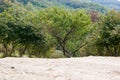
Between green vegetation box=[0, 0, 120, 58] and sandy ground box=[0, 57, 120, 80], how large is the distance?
21552mm

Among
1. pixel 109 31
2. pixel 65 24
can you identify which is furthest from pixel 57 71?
pixel 65 24

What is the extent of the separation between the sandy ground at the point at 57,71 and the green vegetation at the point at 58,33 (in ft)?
70.7

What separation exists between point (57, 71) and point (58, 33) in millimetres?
31877

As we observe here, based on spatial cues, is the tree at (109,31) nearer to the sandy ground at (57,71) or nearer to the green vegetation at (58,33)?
the green vegetation at (58,33)

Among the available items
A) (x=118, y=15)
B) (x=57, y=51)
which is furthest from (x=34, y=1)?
(x=118, y=15)

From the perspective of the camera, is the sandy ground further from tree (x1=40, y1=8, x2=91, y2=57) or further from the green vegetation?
tree (x1=40, y1=8, x2=91, y2=57)

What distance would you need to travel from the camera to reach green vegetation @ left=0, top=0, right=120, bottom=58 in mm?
41281

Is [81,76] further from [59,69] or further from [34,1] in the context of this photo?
[34,1]

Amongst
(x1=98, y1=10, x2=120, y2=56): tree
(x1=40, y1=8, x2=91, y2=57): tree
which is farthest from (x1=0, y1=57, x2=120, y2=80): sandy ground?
(x1=40, y1=8, x2=91, y2=57): tree

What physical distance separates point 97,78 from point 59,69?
2287mm

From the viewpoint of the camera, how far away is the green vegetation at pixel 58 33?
4128cm

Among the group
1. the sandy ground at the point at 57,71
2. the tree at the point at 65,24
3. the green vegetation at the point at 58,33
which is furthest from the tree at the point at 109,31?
the sandy ground at the point at 57,71

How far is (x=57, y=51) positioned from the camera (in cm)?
5306

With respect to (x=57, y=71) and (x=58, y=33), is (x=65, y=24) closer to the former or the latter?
(x=58, y=33)
